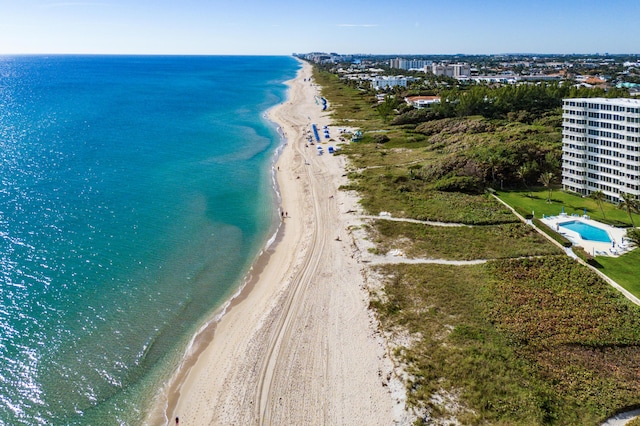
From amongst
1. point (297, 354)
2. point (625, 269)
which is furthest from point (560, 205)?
point (297, 354)

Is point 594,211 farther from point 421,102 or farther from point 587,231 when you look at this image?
point 421,102

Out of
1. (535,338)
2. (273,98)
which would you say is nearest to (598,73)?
(273,98)

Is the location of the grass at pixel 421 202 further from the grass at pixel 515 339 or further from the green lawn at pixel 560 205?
the grass at pixel 515 339

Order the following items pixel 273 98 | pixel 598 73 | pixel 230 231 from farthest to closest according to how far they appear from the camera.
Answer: pixel 598 73, pixel 273 98, pixel 230 231

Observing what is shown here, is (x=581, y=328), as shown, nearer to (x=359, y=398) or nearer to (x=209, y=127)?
(x=359, y=398)

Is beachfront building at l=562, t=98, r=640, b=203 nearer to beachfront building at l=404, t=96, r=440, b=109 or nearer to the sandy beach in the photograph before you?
the sandy beach

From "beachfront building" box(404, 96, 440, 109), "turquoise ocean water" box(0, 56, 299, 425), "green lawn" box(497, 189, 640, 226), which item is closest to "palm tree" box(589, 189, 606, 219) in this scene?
"green lawn" box(497, 189, 640, 226)
